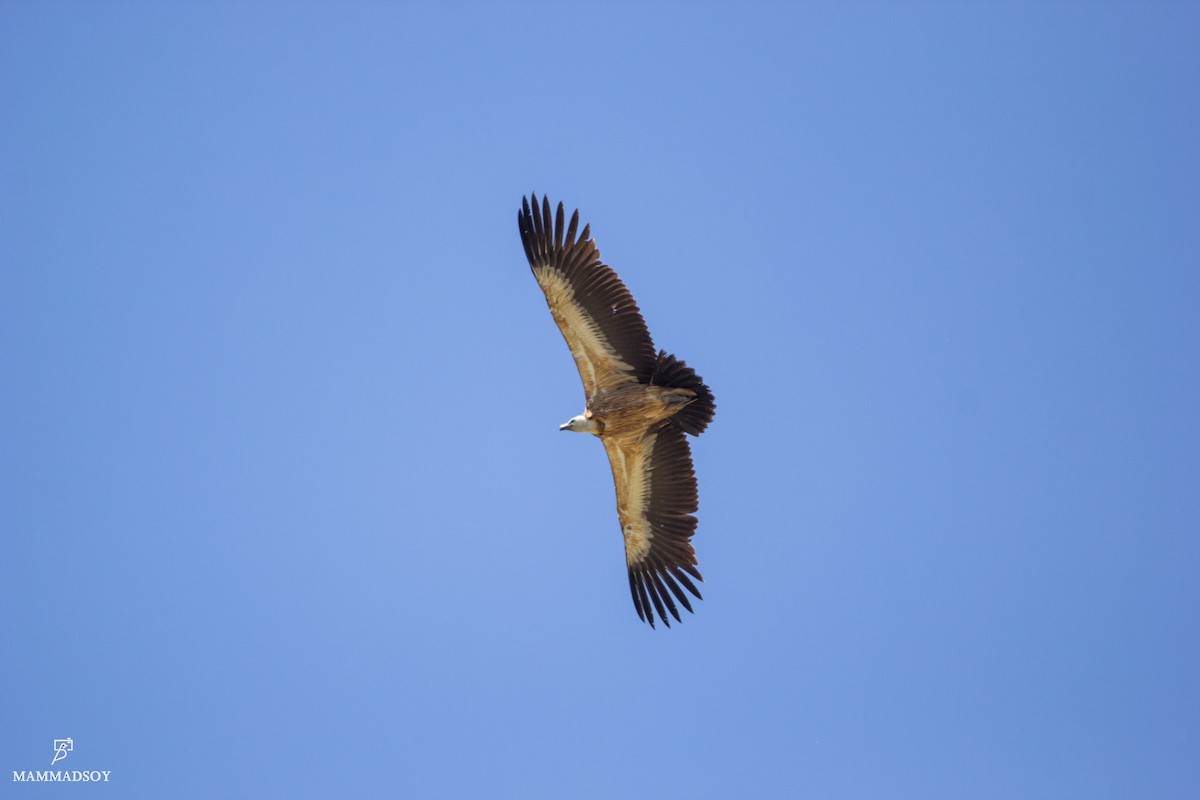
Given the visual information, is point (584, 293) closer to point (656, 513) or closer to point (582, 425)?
point (582, 425)

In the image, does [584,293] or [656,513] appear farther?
[656,513]

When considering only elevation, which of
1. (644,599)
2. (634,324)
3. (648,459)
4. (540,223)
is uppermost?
(540,223)

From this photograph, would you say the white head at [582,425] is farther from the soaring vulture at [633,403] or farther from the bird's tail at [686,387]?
the bird's tail at [686,387]

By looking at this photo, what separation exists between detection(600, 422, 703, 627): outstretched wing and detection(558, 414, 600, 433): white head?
0.30 meters

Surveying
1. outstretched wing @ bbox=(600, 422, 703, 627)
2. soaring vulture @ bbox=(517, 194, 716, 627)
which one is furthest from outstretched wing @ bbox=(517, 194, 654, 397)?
outstretched wing @ bbox=(600, 422, 703, 627)

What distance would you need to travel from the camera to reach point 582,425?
15414mm

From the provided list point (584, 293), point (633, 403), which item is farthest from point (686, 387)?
point (584, 293)

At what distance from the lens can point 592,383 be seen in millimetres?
15398

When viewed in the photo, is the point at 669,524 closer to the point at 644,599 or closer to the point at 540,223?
the point at 644,599

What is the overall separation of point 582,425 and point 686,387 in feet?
4.82

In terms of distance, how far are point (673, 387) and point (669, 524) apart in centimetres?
204

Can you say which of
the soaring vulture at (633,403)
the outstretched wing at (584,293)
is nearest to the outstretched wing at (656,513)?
the soaring vulture at (633,403)

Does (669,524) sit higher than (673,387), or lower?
lower

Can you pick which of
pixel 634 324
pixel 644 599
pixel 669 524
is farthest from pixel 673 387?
pixel 644 599
